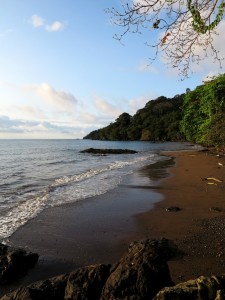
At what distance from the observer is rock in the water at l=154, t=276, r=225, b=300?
453 centimetres

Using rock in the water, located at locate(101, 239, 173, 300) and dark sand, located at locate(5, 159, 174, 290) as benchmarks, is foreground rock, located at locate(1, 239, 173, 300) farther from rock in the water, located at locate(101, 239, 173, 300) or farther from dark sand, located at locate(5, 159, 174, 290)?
dark sand, located at locate(5, 159, 174, 290)

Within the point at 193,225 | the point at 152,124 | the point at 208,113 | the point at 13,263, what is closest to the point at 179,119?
the point at 152,124

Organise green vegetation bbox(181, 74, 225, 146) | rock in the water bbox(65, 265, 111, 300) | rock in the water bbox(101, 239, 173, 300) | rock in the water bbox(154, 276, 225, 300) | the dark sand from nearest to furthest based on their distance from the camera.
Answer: rock in the water bbox(154, 276, 225, 300) → rock in the water bbox(101, 239, 173, 300) → rock in the water bbox(65, 265, 111, 300) → the dark sand → green vegetation bbox(181, 74, 225, 146)

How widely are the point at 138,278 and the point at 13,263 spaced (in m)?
3.10

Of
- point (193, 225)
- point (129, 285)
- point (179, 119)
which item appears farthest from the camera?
point (179, 119)

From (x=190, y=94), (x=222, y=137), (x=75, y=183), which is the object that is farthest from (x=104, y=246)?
(x=190, y=94)

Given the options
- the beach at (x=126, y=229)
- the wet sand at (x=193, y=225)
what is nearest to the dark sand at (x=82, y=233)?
the beach at (x=126, y=229)

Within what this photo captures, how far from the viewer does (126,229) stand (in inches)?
382

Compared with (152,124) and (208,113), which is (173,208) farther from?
(152,124)

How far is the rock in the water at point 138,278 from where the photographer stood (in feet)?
16.5

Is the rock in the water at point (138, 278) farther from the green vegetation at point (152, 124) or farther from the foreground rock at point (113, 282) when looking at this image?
the green vegetation at point (152, 124)

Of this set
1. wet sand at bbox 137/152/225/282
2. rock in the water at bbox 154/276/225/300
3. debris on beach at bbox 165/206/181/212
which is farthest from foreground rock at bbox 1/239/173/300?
debris on beach at bbox 165/206/181/212

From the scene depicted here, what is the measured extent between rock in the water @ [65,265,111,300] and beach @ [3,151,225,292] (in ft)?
5.16

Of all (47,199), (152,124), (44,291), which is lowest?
(47,199)
